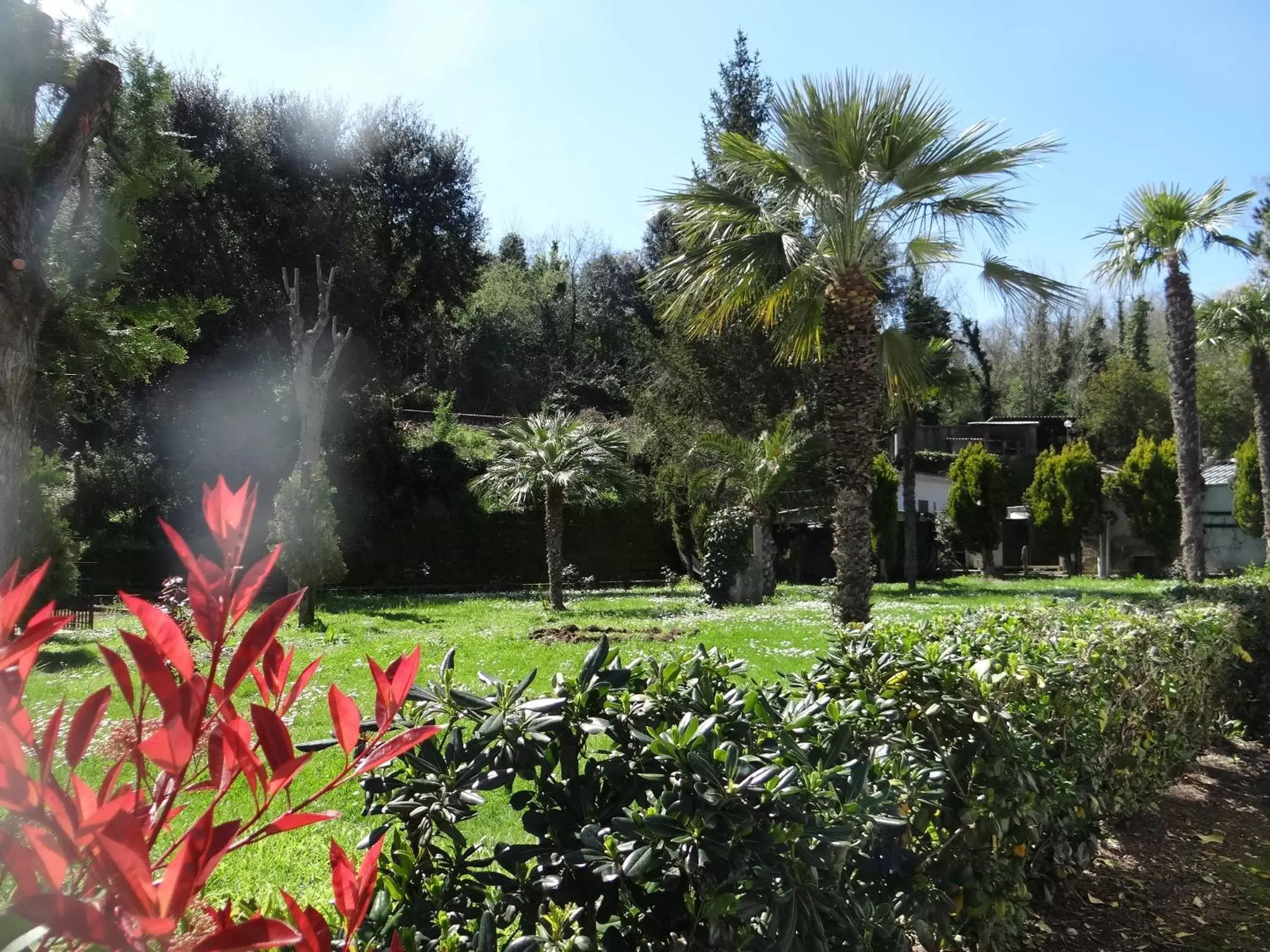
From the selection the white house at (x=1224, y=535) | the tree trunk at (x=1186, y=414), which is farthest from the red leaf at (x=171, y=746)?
the white house at (x=1224, y=535)

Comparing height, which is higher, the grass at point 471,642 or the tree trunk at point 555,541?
the tree trunk at point 555,541

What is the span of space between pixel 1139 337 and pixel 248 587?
4679 centimetres

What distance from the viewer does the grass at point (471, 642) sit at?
13.4 feet

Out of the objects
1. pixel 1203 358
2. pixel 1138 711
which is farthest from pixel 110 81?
pixel 1203 358

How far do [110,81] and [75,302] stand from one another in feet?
4.79

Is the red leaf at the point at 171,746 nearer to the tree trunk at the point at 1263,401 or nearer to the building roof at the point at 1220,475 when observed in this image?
the tree trunk at the point at 1263,401

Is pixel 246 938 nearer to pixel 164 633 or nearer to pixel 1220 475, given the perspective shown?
pixel 164 633

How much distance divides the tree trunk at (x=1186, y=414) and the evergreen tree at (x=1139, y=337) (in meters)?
26.5

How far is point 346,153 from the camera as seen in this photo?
21625mm

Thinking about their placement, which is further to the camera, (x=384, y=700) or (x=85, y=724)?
(x=384, y=700)

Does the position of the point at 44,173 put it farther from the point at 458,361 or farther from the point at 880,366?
the point at 458,361

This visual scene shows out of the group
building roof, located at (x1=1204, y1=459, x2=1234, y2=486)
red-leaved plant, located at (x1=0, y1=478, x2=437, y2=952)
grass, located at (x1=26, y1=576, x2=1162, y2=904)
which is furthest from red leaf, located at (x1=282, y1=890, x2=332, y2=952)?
building roof, located at (x1=1204, y1=459, x2=1234, y2=486)

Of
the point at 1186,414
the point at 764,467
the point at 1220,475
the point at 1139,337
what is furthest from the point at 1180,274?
the point at 1139,337

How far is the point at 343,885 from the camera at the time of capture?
1.06 m
